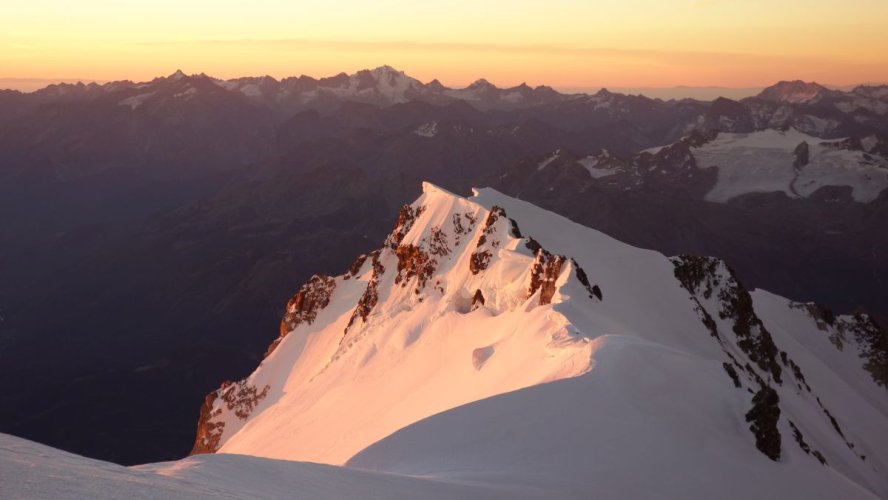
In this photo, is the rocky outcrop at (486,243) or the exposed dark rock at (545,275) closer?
the exposed dark rock at (545,275)

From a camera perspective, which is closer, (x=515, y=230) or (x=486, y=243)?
(x=515, y=230)

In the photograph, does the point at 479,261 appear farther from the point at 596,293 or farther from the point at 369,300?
the point at 369,300

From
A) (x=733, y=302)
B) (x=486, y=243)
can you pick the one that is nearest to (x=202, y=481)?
(x=486, y=243)

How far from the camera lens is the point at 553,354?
28.5m

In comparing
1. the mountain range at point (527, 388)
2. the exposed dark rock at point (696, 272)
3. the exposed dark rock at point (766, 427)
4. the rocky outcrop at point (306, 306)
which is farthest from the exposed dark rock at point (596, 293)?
the rocky outcrop at point (306, 306)

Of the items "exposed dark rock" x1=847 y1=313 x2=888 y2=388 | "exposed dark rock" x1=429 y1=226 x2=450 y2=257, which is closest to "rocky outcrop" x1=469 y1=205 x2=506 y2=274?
"exposed dark rock" x1=429 y1=226 x2=450 y2=257

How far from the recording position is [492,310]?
46.1m

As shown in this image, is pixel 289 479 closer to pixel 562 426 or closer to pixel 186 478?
pixel 186 478

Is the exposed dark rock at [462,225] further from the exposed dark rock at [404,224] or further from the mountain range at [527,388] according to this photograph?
the exposed dark rock at [404,224]

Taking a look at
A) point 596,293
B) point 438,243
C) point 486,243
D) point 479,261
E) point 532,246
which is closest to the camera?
point 596,293

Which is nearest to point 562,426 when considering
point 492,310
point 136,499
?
point 136,499

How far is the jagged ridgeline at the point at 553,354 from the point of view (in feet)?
75.6

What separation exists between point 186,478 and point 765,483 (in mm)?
16706

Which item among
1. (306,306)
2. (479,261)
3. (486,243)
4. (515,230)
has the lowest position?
(306,306)
